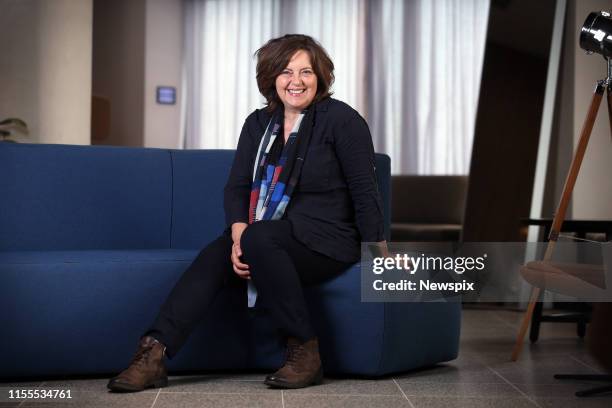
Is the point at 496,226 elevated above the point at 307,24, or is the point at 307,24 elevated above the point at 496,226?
the point at 307,24

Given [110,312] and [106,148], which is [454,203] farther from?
[110,312]

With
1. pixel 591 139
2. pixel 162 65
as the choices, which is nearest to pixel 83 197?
pixel 591 139

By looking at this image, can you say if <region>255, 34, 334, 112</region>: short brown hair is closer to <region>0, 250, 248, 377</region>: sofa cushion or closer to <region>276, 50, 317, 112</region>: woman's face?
<region>276, 50, 317, 112</region>: woman's face

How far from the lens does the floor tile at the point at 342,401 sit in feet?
7.61

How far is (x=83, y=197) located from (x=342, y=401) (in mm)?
1351

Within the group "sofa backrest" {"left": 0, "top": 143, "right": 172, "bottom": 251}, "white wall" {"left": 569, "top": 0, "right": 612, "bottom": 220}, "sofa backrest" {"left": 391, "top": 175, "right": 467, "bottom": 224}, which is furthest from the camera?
"sofa backrest" {"left": 391, "top": 175, "right": 467, "bottom": 224}

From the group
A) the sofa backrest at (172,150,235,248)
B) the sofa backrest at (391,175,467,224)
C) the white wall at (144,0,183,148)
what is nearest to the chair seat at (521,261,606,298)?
the sofa backrest at (172,150,235,248)

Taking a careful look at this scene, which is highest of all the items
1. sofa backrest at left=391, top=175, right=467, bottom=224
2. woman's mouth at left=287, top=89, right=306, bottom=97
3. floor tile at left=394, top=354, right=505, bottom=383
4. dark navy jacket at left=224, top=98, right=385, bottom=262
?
woman's mouth at left=287, top=89, right=306, bottom=97

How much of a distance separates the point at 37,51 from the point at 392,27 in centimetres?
320

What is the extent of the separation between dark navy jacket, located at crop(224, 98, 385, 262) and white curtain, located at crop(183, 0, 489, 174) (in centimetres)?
450

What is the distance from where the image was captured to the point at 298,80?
8.91 ft

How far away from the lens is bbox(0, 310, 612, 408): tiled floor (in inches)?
92.4

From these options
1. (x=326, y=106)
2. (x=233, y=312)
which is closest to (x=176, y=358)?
(x=233, y=312)

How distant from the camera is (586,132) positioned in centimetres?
312
